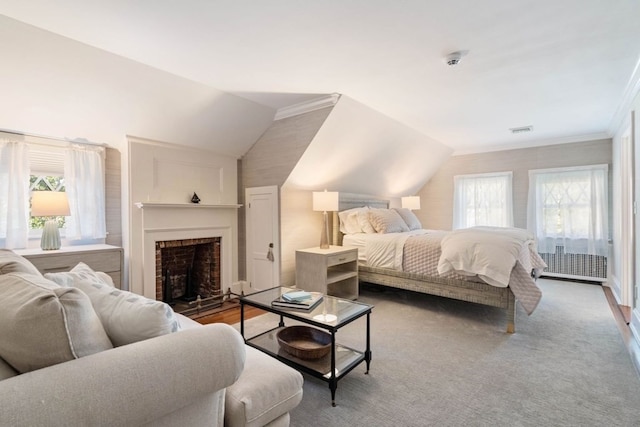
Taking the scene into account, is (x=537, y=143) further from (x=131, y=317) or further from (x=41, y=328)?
(x=41, y=328)

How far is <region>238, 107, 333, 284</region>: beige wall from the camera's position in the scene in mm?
3578

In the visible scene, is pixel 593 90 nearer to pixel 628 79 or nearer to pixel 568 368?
pixel 628 79

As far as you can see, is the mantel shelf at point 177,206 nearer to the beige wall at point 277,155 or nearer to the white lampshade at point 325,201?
the beige wall at point 277,155

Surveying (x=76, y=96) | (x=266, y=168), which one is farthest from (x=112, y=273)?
(x=266, y=168)

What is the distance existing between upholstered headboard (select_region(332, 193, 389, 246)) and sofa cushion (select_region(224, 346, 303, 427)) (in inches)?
121

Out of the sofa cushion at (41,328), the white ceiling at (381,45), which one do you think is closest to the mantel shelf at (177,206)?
the white ceiling at (381,45)

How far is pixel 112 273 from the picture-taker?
2.90m

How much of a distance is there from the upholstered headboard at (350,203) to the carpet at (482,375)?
54.5 inches

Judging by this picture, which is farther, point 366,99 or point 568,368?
point 366,99

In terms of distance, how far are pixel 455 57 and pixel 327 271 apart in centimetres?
248

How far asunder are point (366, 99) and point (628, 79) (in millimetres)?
2416

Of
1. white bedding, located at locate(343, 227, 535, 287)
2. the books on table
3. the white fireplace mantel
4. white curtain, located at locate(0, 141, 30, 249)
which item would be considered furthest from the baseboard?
white curtain, located at locate(0, 141, 30, 249)

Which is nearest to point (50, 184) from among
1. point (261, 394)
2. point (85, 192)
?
point (85, 192)

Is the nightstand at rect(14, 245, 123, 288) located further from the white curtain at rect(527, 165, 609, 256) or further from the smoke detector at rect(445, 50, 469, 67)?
the white curtain at rect(527, 165, 609, 256)
